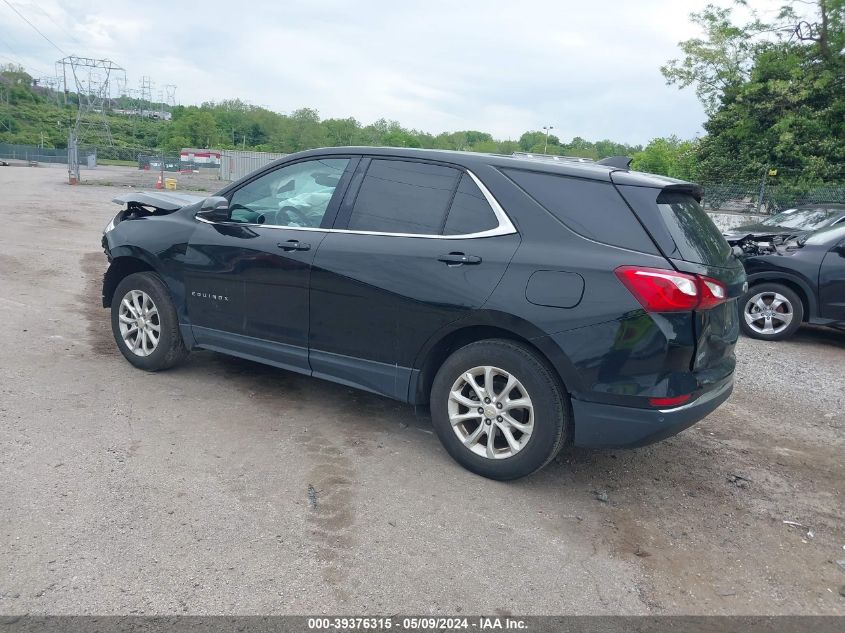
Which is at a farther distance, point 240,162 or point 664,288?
point 240,162

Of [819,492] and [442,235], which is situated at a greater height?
[442,235]

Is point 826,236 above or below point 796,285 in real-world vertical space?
above

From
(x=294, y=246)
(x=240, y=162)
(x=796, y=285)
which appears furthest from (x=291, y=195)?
(x=240, y=162)

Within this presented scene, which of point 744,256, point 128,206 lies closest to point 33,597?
point 128,206

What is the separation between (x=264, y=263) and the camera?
4867 millimetres

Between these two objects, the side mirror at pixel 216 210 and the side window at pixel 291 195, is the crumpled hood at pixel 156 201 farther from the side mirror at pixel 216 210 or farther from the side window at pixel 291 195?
the side window at pixel 291 195

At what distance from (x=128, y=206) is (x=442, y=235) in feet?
9.89

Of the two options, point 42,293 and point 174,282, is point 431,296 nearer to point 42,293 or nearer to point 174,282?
point 174,282

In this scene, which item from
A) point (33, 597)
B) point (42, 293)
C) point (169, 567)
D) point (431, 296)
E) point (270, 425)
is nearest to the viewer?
point (33, 597)

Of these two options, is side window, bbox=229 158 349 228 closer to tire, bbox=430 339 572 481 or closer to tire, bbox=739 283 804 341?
tire, bbox=430 339 572 481

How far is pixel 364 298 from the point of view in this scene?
4426 millimetres

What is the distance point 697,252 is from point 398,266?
1.68m

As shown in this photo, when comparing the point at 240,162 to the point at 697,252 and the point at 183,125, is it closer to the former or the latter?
the point at 697,252

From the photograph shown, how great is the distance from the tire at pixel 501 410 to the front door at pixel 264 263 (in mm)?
1122
